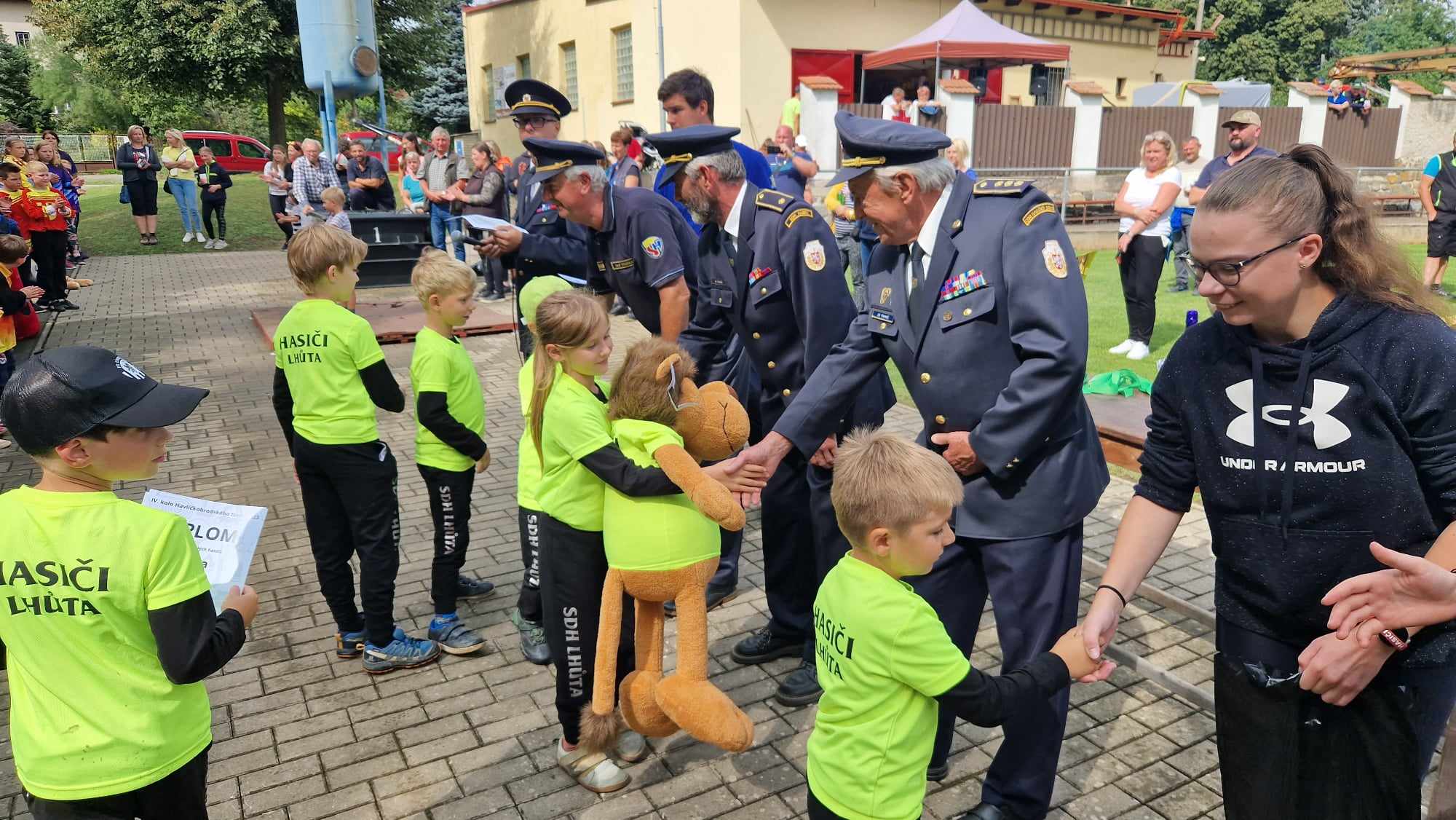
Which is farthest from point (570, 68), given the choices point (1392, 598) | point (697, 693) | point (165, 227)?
point (1392, 598)

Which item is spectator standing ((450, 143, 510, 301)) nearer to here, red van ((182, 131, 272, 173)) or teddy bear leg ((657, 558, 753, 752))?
teddy bear leg ((657, 558, 753, 752))

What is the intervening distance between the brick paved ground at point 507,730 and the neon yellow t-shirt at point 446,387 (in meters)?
0.94

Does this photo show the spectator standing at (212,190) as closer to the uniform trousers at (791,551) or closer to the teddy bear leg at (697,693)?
the uniform trousers at (791,551)

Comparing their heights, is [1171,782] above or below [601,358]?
below

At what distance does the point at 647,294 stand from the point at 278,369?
1.83m

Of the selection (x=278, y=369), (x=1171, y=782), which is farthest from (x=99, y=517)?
(x=1171, y=782)

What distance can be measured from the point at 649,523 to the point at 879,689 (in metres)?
1.09

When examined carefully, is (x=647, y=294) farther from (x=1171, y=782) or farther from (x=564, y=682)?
(x=1171, y=782)

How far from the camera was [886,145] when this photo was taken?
306 centimetres

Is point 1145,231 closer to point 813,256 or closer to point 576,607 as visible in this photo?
point 813,256

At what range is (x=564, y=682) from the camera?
→ 11.3 ft

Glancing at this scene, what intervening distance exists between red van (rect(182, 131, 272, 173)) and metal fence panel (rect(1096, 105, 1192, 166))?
28280mm

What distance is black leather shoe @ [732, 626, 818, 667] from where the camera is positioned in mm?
4391

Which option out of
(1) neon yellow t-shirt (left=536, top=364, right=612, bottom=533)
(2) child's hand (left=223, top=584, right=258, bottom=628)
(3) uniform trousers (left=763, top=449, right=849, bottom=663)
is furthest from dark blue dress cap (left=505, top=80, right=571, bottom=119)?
(2) child's hand (left=223, top=584, right=258, bottom=628)
